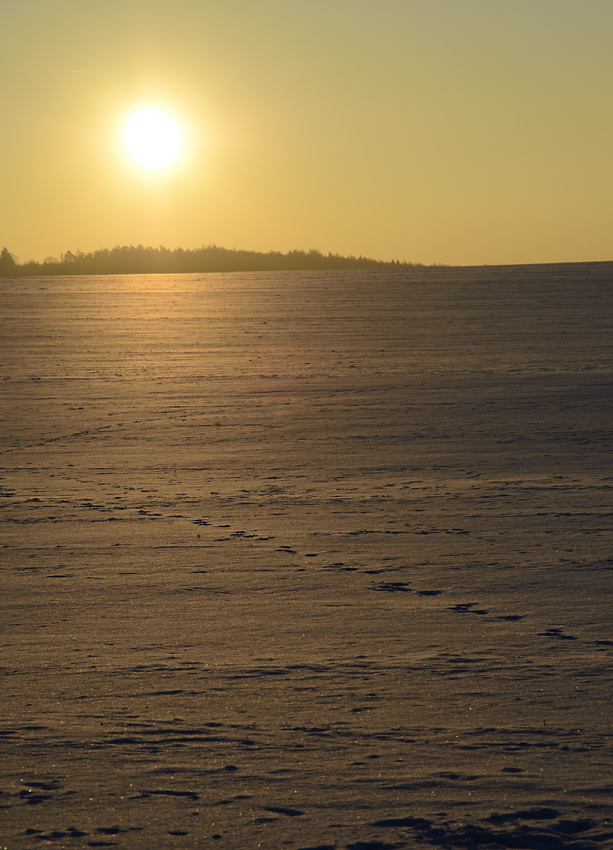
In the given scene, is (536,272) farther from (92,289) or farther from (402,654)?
(402,654)

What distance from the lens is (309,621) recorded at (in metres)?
5.00

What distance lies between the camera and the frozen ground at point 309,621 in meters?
3.24

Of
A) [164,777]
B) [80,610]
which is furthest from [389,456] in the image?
[164,777]

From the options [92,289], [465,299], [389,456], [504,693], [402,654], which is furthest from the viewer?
[92,289]

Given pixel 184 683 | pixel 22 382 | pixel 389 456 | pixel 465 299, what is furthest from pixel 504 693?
pixel 465 299

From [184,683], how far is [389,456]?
225 inches

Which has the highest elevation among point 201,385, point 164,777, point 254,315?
point 254,315

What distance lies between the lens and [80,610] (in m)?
5.22

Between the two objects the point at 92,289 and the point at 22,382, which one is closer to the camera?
the point at 22,382

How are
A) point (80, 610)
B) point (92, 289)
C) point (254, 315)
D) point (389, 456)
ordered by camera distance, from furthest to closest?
point (92, 289) < point (254, 315) < point (389, 456) < point (80, 610)

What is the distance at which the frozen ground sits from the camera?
3.24 metres

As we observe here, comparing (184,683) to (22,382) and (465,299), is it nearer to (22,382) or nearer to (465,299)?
(22,382)

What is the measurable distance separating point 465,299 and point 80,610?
23.2 metres

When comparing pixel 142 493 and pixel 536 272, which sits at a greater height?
pixel 536 272
